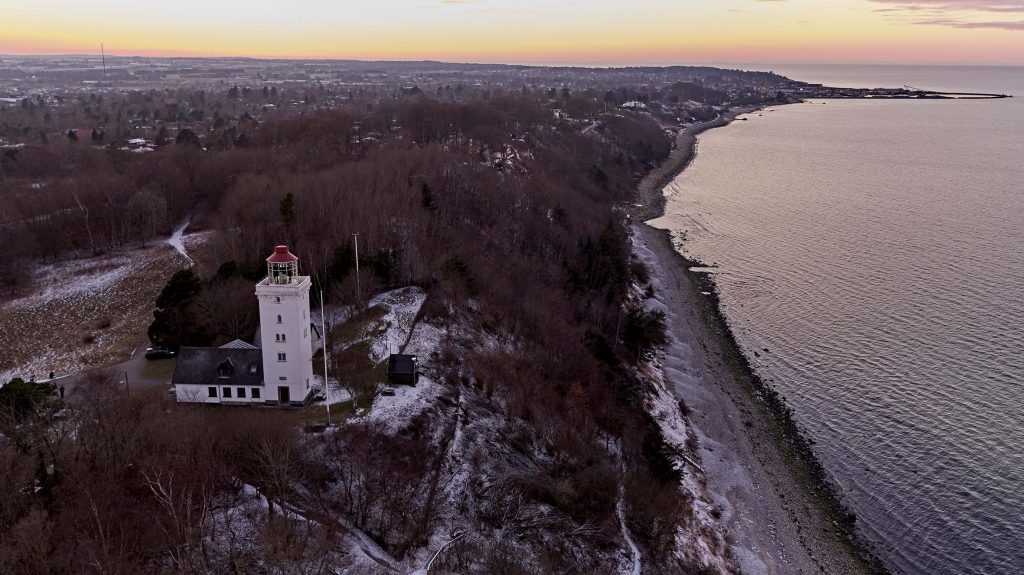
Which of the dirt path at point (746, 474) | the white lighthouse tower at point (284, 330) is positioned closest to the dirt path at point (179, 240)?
the white lighthouse tower at point (284, 330)

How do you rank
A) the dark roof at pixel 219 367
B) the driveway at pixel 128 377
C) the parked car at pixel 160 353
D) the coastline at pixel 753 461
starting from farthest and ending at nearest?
the parked car at pixel 160 353 < the driveway at pixel 128 377 < the dark roof at pixel 219 367 < the coastline at pixel 753 461

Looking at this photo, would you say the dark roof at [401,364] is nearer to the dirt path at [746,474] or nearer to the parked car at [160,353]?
the parked car at [160,353]

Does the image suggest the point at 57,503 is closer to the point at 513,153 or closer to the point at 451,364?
the point at 451,364

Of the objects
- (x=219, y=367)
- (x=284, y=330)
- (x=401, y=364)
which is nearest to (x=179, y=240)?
(x=219, y=367)

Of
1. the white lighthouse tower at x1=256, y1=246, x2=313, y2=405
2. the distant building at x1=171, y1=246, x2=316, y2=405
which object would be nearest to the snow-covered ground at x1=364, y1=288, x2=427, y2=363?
the white lighthouse tower at x1=256, y1=246, x2=313, y2=405

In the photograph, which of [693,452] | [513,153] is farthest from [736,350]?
[513,153]

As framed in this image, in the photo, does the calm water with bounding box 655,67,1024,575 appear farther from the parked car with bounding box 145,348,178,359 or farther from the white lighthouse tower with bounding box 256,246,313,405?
the parked car with bounding box 145,348,178,359

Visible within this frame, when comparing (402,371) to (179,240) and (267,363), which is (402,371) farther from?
(179,240)
